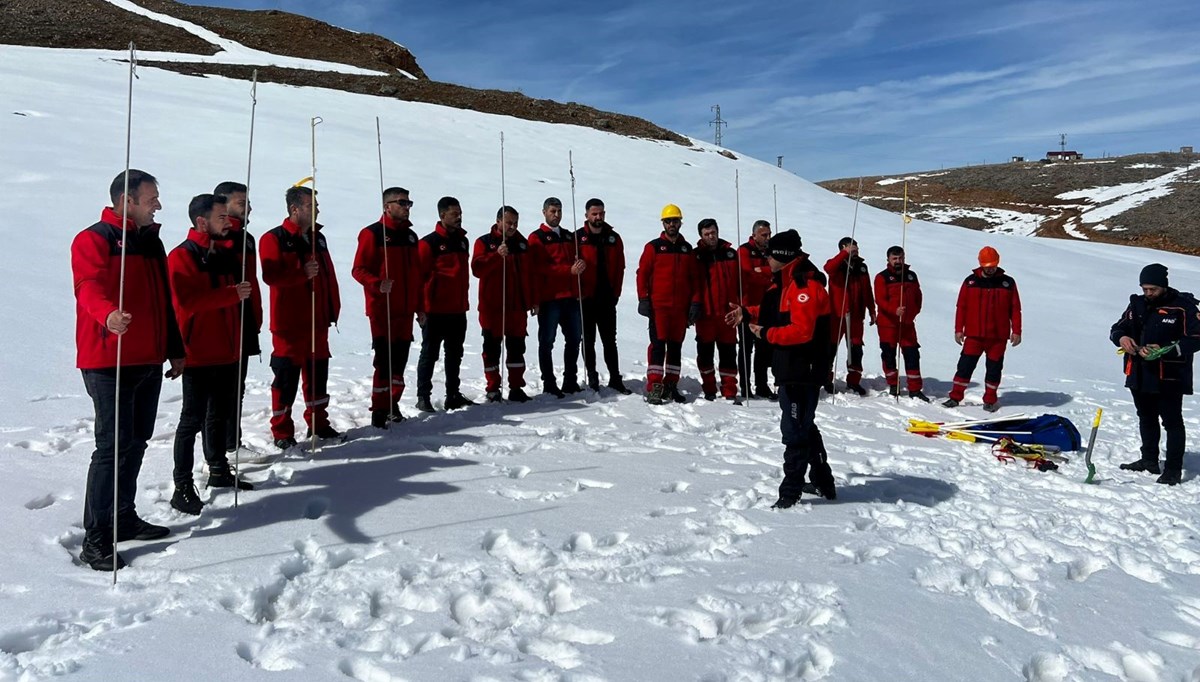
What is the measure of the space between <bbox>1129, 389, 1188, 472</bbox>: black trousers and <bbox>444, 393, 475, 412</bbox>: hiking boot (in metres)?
6.41

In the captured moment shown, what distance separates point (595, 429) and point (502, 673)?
424 centimetres

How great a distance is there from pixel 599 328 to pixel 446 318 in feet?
6.35

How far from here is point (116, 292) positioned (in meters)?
4.11

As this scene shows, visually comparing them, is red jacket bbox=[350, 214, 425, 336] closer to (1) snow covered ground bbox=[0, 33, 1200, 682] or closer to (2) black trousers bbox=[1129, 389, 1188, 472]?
(1) snow covered ground bbox=[0, 33, 1200, 682]

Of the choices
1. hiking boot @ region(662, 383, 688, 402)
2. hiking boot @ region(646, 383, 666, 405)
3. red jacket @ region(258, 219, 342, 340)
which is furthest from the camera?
hiking boot @ region(662, 383, 688, 402)

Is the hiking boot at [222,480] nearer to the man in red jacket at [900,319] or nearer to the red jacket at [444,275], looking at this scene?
the red jacket at [444,275]

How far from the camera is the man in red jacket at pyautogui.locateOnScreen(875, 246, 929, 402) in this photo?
9.98 metres

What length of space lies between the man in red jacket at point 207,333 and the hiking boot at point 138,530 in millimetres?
418

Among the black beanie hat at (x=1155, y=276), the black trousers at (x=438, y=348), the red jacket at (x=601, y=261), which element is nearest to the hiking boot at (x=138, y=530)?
the black trousers at (x=438, y=348)

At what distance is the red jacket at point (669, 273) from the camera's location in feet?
28.8

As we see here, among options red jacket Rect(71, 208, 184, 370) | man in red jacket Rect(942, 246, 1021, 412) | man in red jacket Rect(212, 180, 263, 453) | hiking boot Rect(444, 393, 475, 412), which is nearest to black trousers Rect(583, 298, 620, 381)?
hiking boot Rect(444, 393, 475, 412)

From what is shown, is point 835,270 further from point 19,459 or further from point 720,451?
point 19,459

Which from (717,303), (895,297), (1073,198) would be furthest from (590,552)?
(1073,198)

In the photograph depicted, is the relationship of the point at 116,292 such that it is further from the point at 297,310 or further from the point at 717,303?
the point at 717,303
